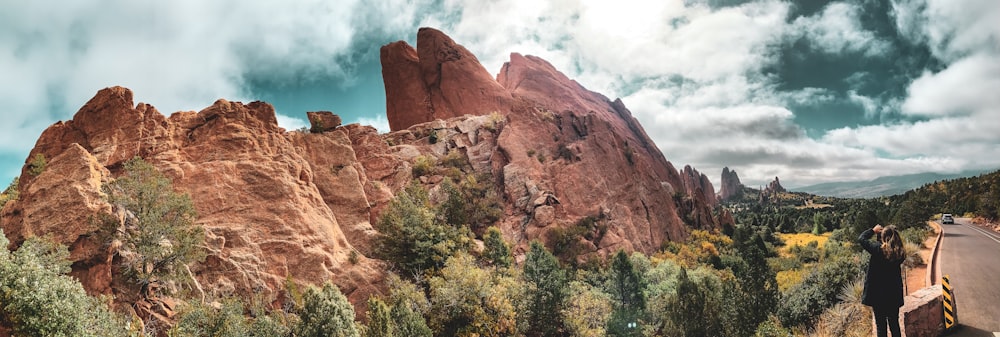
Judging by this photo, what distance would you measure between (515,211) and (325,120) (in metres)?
22.0

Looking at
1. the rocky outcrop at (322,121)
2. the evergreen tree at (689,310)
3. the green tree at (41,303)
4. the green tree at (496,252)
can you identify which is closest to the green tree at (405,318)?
the green tree at (496,252)

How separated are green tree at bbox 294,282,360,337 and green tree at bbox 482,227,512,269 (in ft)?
50.8

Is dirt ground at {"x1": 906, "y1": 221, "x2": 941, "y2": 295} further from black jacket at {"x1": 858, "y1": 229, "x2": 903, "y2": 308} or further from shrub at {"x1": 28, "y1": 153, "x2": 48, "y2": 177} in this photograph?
shrub at {"x1": 28, "y1": 153, "x2": 48, "y2": 177}

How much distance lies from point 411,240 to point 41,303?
698 inches

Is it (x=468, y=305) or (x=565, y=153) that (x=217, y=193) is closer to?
(x=468, y=305)

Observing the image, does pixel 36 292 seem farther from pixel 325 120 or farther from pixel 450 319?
pixel 325 120

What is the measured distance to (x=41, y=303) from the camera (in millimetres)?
12477

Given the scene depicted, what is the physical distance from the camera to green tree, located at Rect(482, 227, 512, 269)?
32.9 meters

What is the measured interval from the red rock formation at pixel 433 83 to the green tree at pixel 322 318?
55.1m

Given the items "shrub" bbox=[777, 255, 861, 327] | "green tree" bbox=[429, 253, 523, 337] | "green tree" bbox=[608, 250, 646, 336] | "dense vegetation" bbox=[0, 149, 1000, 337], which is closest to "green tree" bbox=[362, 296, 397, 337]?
"dense vegetation" bbox=[0, 149, 1000, 337]

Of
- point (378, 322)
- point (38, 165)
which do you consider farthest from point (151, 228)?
point (378, 322)

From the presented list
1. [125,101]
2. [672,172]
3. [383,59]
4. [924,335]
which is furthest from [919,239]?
[383,59]

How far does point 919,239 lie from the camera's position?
1109 inches

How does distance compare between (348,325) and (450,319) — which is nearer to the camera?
(348,325)
